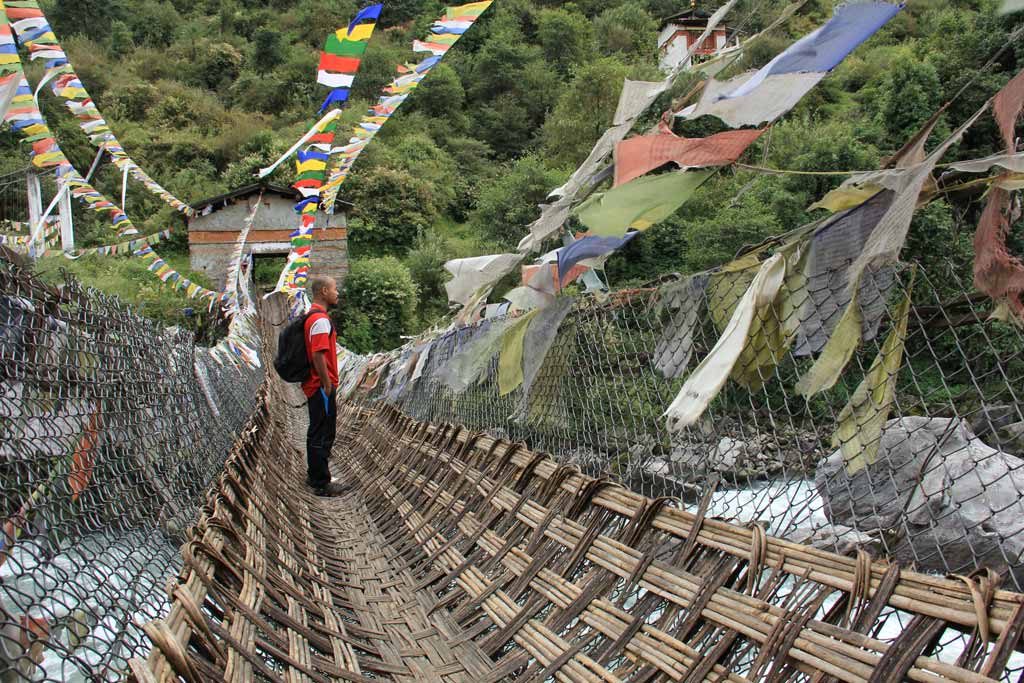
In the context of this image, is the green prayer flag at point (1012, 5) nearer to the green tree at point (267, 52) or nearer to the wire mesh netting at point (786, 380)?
the wire mesh netting at point (786, 380)

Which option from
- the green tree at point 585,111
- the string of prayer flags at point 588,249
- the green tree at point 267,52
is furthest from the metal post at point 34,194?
the green tree at point 267,52

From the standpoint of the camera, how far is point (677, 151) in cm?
167

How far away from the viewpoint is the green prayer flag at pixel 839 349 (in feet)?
5.00

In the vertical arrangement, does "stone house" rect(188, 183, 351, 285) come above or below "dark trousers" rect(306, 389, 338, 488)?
below

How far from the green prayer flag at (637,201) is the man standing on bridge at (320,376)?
2450 millimetres

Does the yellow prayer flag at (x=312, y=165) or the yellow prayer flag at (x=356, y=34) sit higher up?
the yellow prayer flag at (x=356, y=34)

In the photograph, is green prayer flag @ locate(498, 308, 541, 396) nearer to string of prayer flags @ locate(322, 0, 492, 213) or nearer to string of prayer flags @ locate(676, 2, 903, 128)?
string of prayer flags @ locate(676, 2, 903, 128)

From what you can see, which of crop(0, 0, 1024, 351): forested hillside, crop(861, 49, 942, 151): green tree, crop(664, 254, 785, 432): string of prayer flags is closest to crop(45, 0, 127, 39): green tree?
crop(0, 0, 1024, 351): forested hillside

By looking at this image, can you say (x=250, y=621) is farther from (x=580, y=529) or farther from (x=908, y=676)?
(x=908, y=676)

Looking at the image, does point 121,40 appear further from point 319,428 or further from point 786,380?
point 786,380

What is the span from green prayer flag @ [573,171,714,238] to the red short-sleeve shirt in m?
2.44

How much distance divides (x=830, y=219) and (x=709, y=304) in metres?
0.50

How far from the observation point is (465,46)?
51.7 m

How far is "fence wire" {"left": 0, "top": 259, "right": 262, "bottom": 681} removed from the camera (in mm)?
1506
